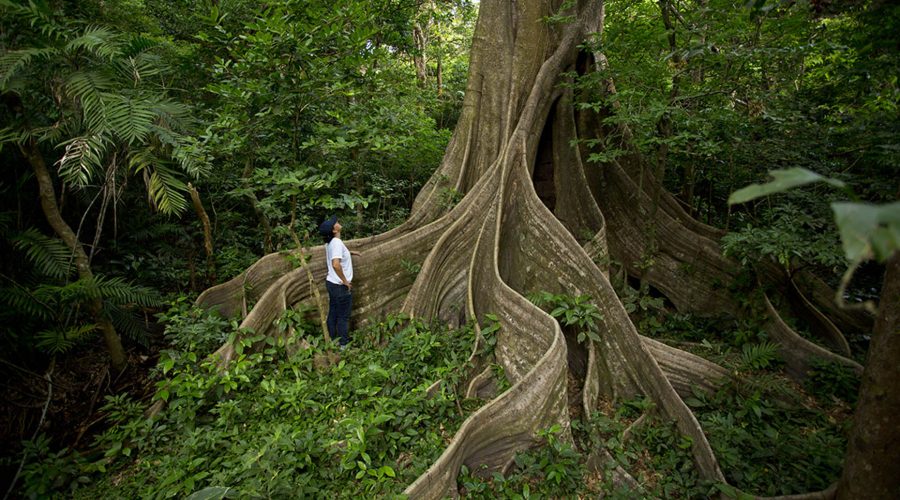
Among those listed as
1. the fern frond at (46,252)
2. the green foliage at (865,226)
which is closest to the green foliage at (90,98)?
the fern frond at (46,252)

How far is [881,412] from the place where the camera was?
6.72 feet

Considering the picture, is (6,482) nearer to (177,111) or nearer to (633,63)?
(177,111)

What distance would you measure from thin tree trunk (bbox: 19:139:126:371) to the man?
199cm

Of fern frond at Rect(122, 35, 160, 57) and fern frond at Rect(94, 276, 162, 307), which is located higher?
fern frond at Rect(122, 35, 160, 57)

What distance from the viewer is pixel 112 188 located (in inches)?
148

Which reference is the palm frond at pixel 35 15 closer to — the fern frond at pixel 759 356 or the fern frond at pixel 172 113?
the fern frond at pixel 172 113

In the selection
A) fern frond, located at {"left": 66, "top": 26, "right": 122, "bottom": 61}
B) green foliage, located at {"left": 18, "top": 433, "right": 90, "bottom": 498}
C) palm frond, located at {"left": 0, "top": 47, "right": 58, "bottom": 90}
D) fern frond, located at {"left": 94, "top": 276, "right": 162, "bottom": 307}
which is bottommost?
green foliage, located at {"left": 18, "top": 433, "right": 90, "bottom": 498}

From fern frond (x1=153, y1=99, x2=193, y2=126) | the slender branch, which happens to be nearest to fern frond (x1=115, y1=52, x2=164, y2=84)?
fern frond (x1=153, y1=99, x2=193, y2=126)

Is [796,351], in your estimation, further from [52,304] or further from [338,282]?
[52,304]

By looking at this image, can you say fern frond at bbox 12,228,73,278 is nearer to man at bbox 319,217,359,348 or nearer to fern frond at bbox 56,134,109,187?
fern frond at bbox 56,134,109,187

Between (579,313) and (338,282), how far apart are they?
2289 mm

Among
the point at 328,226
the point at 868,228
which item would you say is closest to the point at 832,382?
the point at 868,228

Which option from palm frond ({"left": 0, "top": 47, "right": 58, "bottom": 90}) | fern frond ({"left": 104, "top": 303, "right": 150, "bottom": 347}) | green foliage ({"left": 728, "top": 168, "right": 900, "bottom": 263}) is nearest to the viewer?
green foliage ({"left": 728, "top": 168, "right": 900, "bottom": 263})

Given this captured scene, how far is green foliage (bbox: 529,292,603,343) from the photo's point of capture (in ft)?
11.9
